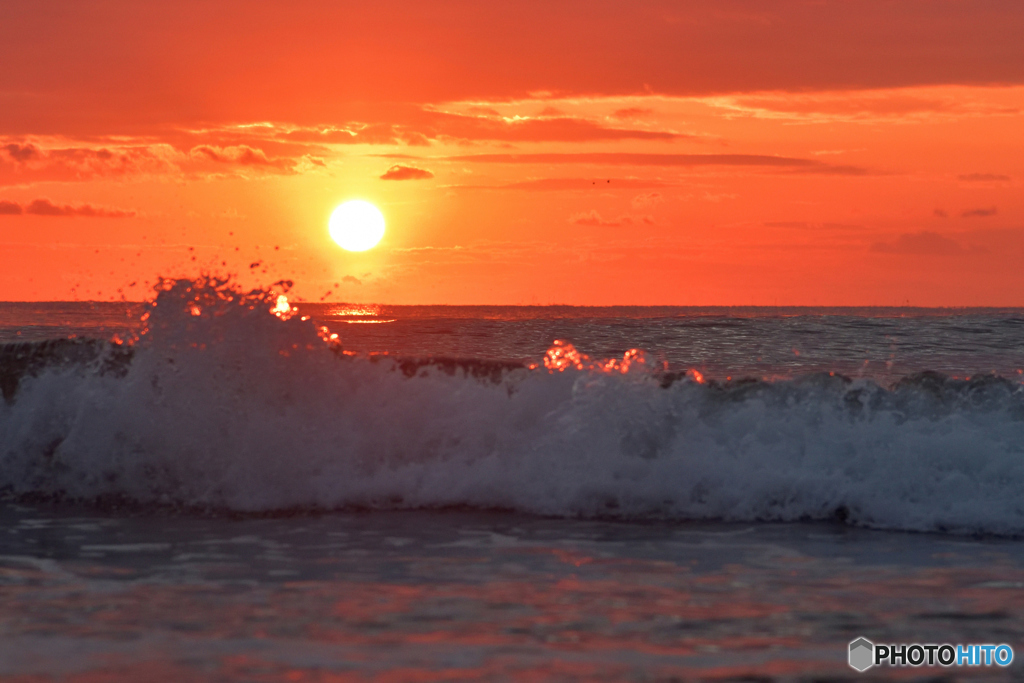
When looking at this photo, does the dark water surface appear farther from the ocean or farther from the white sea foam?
the white sea foam

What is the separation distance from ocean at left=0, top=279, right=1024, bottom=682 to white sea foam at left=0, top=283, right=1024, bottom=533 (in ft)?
0.11

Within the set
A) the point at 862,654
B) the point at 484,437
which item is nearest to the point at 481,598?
the point at 862,654

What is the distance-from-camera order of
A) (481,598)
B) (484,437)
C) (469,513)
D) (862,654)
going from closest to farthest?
(862,654) → (481,598) → (469,513) → (484,437)

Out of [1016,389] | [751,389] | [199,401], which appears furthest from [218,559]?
[1016,389]

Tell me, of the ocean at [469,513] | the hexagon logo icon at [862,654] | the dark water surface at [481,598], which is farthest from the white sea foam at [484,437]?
the hexagon logo icon at [862,654]

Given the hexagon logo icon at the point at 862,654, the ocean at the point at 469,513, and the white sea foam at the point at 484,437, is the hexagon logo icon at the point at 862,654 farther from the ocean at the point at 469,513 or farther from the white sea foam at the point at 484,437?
the white sea foam at the point at 484,437

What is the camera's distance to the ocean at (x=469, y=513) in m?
6.38

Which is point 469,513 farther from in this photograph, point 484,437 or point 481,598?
point 481,598

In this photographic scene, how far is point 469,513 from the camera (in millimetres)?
11055

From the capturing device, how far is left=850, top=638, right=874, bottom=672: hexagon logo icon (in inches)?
239

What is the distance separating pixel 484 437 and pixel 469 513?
4.57ft

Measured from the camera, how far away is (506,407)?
1248 cm

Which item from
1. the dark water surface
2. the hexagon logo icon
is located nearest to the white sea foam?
the dark water surface

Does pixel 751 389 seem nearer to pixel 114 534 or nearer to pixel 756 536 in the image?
pixel 756 536
